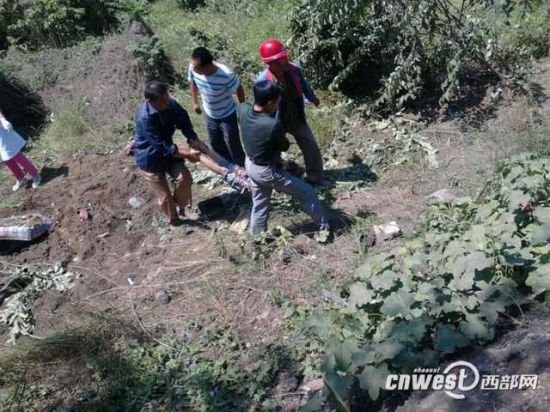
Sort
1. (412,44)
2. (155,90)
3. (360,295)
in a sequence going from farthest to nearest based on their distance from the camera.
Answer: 1. (412,44)
2. (155,90)
3. (360,295)

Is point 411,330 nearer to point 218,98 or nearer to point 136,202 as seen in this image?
point 218,98

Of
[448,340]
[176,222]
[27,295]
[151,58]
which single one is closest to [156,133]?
[176,222]

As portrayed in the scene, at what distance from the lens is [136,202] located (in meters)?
5.86

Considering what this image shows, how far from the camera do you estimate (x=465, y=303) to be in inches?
Result: 109

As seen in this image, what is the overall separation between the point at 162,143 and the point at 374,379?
2.91 meters

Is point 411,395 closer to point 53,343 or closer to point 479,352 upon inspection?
point 479,352

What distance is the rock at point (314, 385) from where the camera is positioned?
3287mm

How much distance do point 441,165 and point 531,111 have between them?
107 cm

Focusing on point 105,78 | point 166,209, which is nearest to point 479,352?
point 166,209

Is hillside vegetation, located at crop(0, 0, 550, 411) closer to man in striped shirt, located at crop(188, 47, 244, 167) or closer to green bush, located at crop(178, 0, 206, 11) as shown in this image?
man in striped shirt, located at crop(188, 47, 244, 167)

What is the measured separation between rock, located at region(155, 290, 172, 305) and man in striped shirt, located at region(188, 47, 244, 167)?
1686mm

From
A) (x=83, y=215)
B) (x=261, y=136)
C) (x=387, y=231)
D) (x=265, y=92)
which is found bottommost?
(x=83, y=215)

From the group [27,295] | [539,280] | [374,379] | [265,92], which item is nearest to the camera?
[374,379]

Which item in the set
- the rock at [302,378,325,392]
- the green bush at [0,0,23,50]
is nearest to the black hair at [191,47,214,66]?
the rock at [302,378,325,392]
